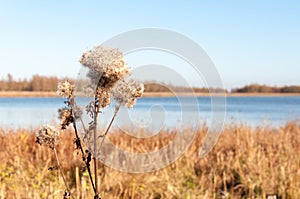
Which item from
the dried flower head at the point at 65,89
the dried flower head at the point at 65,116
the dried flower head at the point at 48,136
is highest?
the dried flower head at the point at 65,89

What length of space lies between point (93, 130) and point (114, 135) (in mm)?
5081

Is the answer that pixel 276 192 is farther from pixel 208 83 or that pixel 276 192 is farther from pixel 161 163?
pixel 208 83

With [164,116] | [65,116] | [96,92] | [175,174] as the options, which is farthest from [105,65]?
[175,174]

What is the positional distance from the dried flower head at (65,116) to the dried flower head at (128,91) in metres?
0.15

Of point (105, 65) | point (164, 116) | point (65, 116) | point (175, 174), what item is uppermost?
point (105, 65)

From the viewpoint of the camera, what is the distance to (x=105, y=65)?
0.89m

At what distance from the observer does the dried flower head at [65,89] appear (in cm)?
97

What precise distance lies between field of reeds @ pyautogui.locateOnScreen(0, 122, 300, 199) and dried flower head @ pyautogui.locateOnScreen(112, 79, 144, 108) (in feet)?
5.79

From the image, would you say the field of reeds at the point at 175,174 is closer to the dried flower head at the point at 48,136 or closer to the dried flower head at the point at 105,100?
the dried flower head at the point at 48,136

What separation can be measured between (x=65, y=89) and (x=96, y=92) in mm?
86

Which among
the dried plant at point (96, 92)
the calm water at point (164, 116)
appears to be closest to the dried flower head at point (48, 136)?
the dried plant at point (96, 92)

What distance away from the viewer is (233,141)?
18.1 ft

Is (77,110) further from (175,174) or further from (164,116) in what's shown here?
(175,174)

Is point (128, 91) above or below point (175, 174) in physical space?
above
